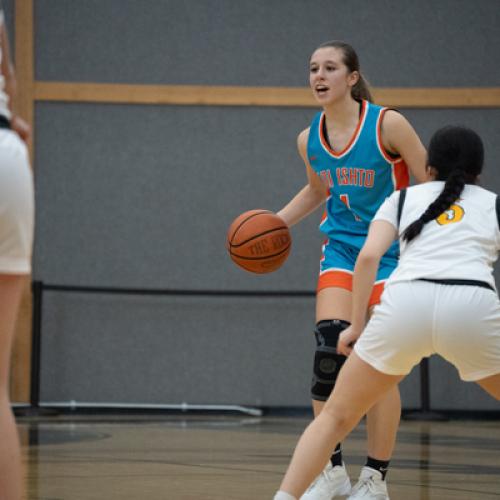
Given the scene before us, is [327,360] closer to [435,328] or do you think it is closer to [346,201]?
[346,201]

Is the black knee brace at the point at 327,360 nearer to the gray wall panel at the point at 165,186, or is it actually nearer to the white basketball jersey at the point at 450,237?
the white basketball jersey at the point at 450,237

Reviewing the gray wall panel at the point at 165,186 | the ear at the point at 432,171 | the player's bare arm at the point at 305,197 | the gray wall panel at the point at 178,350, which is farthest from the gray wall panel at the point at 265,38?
the ear at the point at 432,171

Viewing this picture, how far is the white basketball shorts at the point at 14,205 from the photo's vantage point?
2.12 meters

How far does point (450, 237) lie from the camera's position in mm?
2738

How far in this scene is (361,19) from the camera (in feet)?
27.7

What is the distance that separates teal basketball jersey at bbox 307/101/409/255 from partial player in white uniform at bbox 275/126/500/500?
970mm

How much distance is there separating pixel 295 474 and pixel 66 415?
541 cm

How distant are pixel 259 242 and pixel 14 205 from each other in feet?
6.46

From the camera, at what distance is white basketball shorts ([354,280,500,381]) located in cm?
262

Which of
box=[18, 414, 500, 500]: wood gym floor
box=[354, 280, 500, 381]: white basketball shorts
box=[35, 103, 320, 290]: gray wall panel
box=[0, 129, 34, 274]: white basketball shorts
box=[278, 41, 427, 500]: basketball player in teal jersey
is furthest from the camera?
Result: box=[35, 103, 320, 290]: gray wall panel

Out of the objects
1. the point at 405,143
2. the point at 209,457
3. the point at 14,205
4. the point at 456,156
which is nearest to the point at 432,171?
the point at 456,156

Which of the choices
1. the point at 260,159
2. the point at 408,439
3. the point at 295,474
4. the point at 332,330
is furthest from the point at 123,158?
the point at 295,474

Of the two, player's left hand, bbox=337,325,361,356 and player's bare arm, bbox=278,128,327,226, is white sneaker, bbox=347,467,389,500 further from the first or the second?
player's bare arm, bbox=278,128,327,226

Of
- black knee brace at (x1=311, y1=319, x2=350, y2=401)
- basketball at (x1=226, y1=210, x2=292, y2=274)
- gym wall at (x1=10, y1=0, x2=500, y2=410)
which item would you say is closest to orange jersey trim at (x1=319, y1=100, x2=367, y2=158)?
basketball at (x1=226, y1=210, x2=292, y2=274)
